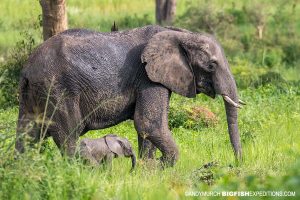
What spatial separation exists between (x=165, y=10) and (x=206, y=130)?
49.2ft

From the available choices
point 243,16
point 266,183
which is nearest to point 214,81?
point 266,183

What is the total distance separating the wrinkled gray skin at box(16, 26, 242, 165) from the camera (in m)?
11.1

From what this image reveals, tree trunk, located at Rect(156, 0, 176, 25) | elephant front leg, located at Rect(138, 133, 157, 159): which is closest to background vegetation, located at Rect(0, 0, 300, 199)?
elephant front leg, located at Rect(138, 133, 157, 159)

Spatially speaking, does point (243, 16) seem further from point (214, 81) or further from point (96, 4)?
point (214, 81)

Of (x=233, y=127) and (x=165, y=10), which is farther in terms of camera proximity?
(x=165, y=10)

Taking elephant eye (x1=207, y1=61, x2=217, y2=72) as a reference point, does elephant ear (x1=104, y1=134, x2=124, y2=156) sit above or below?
below

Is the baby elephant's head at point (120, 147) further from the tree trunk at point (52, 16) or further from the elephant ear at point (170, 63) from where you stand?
the tree trunk at point (52, 16)

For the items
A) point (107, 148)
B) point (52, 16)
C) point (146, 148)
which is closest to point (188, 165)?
point (146, 148)

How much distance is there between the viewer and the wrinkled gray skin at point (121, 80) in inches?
439

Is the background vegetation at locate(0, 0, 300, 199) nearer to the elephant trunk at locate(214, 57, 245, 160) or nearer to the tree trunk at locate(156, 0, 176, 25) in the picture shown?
the elephant trunk at locate(214, 57, 245, 160)

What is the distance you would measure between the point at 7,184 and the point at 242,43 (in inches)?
714

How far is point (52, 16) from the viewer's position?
1556 cm

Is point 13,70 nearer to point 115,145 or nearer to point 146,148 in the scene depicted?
point 146,148

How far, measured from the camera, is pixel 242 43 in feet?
87.8
